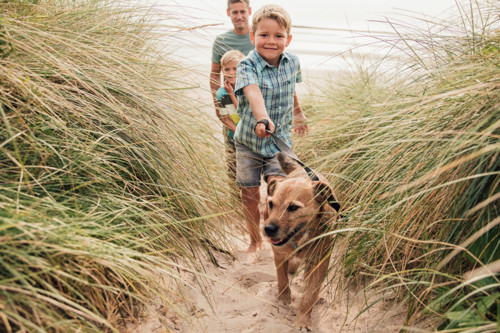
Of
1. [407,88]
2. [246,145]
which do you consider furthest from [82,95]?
[407,88]

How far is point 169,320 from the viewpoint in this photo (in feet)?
8.86

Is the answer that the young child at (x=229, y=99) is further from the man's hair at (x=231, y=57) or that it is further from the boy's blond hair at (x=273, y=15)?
the boy's blond hair at (x=273, y=15)

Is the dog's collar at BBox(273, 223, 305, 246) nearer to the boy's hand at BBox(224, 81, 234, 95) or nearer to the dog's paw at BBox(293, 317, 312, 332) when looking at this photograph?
the dog's paw at BBox(293, 317, 312, 332)

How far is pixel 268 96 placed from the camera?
4.25m

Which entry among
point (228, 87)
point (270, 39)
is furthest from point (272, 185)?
point (228, 87)

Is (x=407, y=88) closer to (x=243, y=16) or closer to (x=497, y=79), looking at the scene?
(x=497, y=79)

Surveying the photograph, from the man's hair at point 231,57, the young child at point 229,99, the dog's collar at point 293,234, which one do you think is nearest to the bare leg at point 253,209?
the young child at point 229,99

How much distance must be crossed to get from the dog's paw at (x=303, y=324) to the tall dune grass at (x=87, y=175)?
80cm

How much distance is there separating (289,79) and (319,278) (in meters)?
2.03

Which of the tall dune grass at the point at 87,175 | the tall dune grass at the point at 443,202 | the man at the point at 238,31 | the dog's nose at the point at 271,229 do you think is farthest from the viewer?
the man at the point at 238,31

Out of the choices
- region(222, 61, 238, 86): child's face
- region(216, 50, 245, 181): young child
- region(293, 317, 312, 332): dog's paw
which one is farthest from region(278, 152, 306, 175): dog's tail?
region(222, 61, 238, 86): child's face

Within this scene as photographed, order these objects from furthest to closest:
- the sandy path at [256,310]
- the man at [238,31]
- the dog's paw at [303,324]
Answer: the man at [238,31] → the dog's paw at [303,324] → the sandy path at [256,310]

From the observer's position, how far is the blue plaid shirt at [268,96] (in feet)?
13.7

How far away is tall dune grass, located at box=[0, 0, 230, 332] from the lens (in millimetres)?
1773
